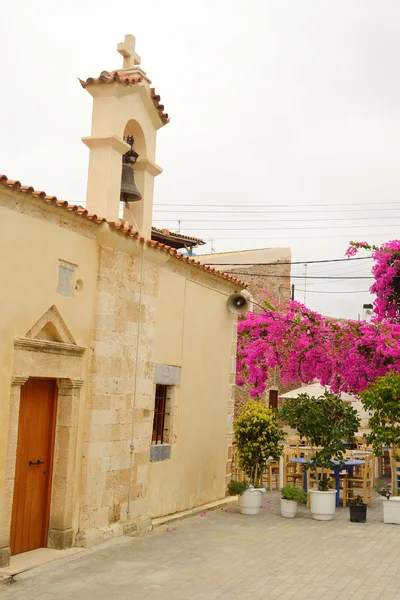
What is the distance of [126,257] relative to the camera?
30.2ft

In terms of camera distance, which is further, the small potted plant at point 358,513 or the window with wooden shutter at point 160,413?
the small potted plant at point 358,513

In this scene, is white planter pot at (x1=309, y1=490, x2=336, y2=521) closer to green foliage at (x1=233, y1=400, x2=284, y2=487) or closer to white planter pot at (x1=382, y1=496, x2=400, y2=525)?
white planter pot at (x1=382, y1=496, x2=400, y2=525)

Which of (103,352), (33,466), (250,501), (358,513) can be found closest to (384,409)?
(358,513)

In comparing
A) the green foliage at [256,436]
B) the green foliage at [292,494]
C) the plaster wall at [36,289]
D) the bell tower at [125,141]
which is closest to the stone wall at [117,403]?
the plaster wall at [36,289]

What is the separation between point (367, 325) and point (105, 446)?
7.99 metres

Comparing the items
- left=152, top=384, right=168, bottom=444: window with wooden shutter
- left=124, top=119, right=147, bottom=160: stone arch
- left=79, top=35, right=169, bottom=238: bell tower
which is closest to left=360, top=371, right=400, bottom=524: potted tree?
left=152, top=384, right=168, bottom=444: window with wooden shutter

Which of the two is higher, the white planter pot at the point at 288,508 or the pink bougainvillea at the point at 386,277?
the pink bougainvillea at the point at 386,277

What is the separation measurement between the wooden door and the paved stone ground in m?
0.55

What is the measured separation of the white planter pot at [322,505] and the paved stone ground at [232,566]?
52 centimetres

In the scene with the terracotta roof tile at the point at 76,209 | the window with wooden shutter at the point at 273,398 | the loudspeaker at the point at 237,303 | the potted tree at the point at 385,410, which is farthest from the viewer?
the window with wooden shutter at the point at 273,398

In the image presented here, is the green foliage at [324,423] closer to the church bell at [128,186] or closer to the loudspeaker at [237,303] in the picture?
the loudspeaker at [237,303]

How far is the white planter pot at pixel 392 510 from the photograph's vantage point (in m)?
10.7

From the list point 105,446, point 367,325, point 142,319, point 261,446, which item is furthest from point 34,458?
point 367,325

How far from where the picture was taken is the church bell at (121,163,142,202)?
9562mm
